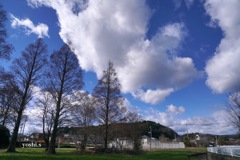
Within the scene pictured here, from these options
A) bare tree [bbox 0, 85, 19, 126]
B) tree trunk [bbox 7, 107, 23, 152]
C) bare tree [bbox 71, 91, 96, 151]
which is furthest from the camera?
bare tree [bbox 71, 91, 96, 151]

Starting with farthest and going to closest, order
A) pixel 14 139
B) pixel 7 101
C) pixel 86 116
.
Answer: pixel 86 116 → pixel 7 101 → pixel 14 139

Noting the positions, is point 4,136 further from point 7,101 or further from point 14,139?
point 14,139

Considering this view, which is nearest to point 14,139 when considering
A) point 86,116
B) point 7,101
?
point 7,101

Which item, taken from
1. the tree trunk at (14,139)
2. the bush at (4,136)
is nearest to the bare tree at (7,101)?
the tree trunk at (14,139)

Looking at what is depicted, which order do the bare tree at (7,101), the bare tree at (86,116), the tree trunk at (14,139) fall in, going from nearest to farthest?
the bare tree at (7,101)
the tree trunk at (14,139)
the bare tree at (86,116)

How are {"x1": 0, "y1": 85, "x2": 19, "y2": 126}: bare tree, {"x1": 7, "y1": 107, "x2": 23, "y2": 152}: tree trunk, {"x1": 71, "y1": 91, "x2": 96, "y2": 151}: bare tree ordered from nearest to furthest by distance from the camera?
1. {"x1": 0, "y1": 85, "x2": 19, "y2": 126}: bare tree
2. {"x1": 7, "y1": 107, "x2": 23, "y2": 152}: tree trunk
3. {"x1": 71, "y1": 91, "x2": 96, "y2": 151}: bare tree

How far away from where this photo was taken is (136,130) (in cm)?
3906

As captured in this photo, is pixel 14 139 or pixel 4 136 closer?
pixel 14 139

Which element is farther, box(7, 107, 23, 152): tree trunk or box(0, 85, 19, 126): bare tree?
box(7, 107, 23, 152): tree trunk

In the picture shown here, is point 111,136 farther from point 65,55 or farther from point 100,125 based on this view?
point 65,55

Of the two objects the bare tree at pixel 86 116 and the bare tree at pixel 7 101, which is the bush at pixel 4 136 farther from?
the bare tree at pixel 86 116

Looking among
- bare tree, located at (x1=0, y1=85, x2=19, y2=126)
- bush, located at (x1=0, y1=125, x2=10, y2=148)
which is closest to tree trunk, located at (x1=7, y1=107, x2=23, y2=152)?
bare tree, located at (x1=0, y1=85, x2=19, y2=126)

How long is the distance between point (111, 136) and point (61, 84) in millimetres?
11945

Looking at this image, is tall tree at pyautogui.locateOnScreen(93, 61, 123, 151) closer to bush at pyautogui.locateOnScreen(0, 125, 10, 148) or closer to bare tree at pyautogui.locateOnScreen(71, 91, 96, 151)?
bare tree at pyautogui.locateOnScreen(71, 91, 96, 151)
